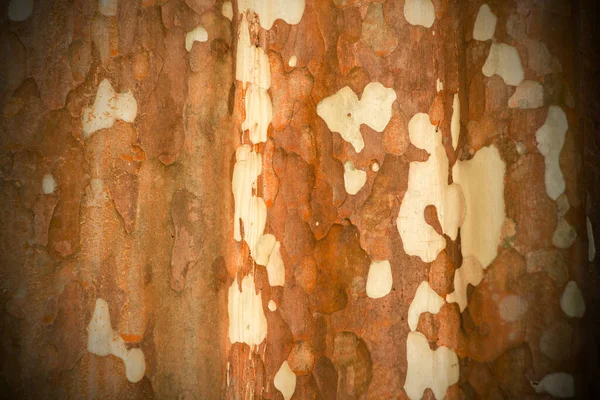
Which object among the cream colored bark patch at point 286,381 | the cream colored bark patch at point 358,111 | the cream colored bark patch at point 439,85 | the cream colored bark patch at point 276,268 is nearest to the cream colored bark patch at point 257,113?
the cream colored bark patch at point 358,111

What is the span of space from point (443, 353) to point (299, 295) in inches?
11.2

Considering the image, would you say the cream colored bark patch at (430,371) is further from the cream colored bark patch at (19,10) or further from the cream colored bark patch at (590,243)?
the cream colored bark patch at (19,10)

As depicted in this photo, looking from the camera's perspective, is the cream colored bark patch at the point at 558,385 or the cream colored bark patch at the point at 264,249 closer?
the cream colored bark patch at the point at 558,385

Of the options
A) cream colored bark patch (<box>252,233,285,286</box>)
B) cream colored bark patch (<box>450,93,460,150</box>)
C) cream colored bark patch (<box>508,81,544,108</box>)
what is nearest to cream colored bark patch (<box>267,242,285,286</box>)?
cream colored bark patch (<box>252,233,285,286</box>)

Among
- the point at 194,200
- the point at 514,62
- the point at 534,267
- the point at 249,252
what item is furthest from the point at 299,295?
the point at 514,62

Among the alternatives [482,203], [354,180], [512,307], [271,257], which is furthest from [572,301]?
[271,257]

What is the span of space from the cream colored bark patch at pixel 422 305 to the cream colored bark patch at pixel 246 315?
275mm

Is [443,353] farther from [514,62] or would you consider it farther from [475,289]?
[514,62]

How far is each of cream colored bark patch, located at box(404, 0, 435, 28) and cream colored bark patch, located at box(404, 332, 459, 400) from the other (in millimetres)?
609

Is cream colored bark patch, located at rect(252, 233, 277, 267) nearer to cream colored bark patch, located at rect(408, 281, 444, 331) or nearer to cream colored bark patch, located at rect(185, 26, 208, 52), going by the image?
cream colored bark patch, located at rect(408, 281, 444, 331)

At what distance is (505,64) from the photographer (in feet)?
2.57

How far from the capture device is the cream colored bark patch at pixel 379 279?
81 centimetres

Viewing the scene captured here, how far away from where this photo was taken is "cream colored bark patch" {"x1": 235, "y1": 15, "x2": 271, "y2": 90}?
2.82ft

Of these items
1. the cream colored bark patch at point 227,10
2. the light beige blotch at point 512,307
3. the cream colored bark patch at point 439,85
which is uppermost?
the cream colored bark patch at point 227,10
